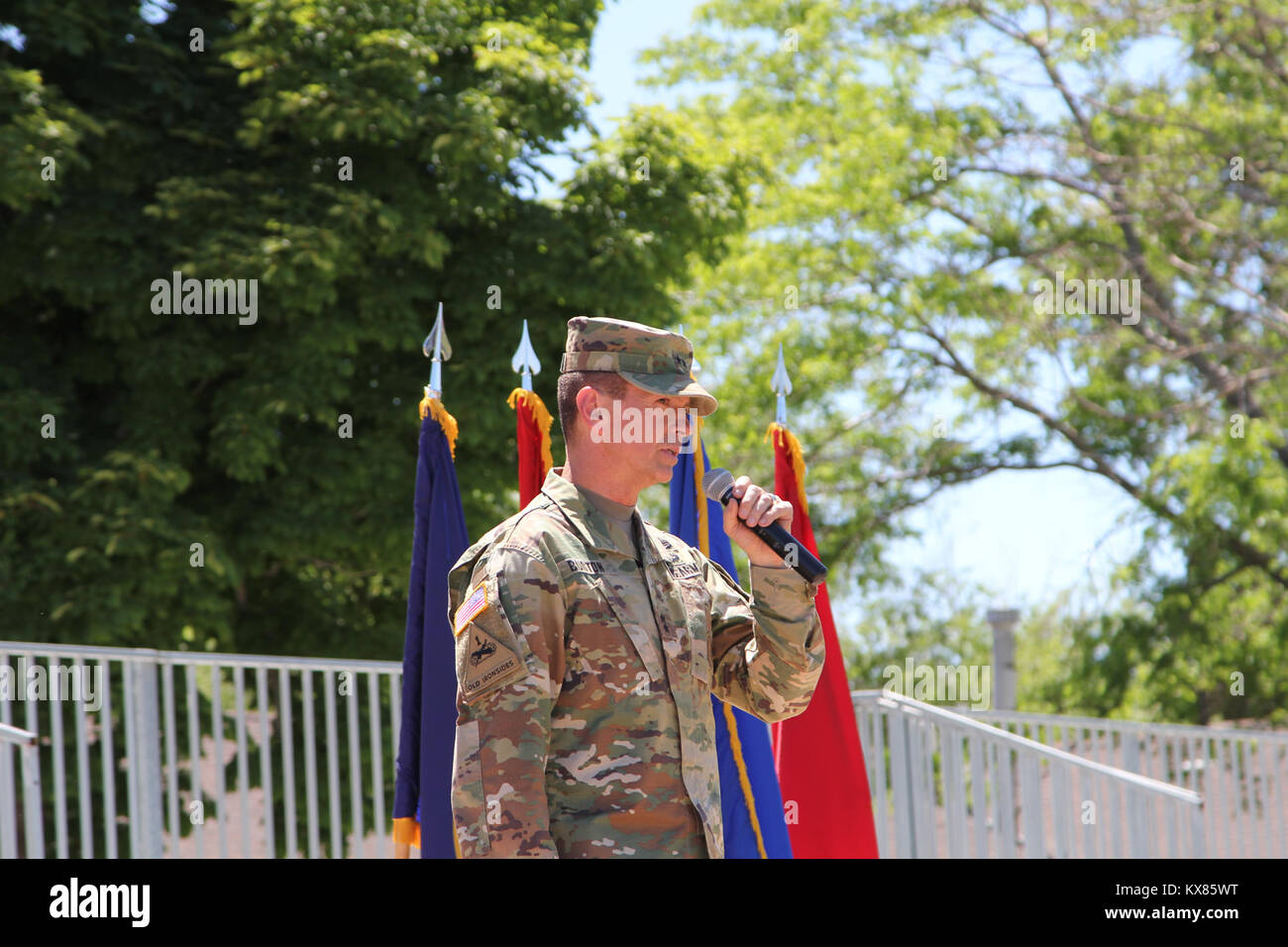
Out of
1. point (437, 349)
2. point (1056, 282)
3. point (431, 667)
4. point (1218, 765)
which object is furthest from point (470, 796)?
point (1056, 282)

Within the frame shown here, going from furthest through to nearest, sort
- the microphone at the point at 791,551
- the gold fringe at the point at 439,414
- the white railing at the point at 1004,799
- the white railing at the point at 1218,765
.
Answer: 1. the white railing at the point at 1218,765
2. the white railing at the point at 1004,799
3. the gold fringe at the point at 439,414
4. the microphone at the point at 791,551

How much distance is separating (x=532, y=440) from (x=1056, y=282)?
13.4 meters

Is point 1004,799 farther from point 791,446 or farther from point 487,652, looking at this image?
point 487,652

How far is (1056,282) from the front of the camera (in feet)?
55.5

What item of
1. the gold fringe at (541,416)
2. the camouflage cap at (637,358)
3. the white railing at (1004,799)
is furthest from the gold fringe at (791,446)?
the camouflage cap at (637,358)

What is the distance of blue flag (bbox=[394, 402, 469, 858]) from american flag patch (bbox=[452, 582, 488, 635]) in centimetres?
Result: 195

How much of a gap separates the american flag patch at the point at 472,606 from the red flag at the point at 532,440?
2.24 meters

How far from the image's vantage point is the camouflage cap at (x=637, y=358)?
8.95ft

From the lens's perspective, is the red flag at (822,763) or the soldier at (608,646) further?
the red flag at (822,763)

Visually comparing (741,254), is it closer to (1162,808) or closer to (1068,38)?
(1068,38)

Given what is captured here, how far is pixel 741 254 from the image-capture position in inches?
658

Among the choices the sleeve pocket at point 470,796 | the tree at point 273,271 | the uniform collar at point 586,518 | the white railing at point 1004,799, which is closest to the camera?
the sleeve pocket at point 470,796

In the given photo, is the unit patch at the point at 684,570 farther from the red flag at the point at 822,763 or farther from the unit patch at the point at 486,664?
the red flag at the point at 822,763
